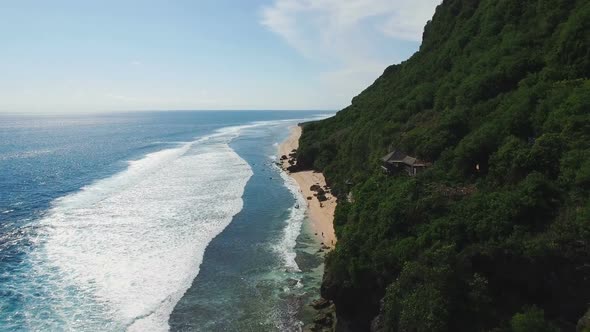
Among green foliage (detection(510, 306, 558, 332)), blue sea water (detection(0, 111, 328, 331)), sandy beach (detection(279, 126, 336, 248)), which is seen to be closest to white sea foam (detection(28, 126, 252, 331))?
blue sea water (detection(0, 111, 328, 331))

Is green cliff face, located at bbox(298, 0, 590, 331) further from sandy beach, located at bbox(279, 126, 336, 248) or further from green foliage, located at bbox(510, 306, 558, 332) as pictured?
sandy beach, located at bbox(279, 126, 336, 248)

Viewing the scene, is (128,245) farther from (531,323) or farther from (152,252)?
(531,323)

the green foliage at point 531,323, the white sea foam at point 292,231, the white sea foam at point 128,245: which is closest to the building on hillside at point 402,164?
the white sea foam at point 292,231

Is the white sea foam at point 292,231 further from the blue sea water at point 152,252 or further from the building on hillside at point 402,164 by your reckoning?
the building on hillside at point 402,164

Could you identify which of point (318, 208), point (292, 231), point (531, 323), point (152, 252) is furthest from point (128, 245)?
point (531, 323)

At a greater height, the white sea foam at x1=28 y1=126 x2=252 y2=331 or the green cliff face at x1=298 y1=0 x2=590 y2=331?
the green cliff face at x1=298 y1=0 x2=590 y2=331

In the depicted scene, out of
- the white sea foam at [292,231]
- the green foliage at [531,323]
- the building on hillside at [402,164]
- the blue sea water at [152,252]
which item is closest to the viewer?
the green foliage at [531,323]

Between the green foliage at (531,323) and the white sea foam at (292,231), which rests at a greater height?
the green foliage at (531,323)
